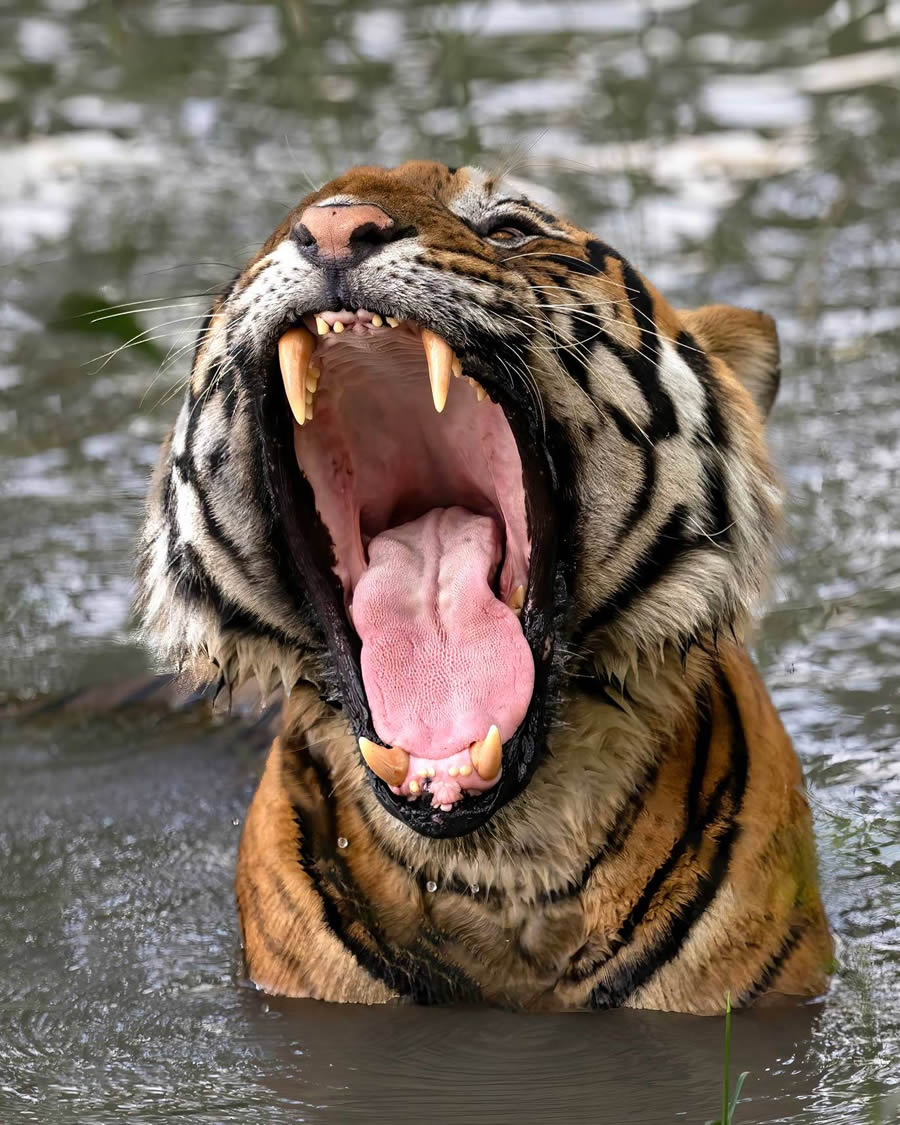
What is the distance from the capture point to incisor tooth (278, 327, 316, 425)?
257 centimetres

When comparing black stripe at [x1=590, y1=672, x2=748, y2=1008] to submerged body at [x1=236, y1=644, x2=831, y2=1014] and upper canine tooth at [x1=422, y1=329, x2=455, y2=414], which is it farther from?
upper canine tooth at [x1=422, y1=329, x2=455, y2=414]

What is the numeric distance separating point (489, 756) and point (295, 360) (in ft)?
2.01

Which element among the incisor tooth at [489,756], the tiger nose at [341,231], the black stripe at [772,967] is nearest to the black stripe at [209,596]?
the incisor tooth at [489,756]

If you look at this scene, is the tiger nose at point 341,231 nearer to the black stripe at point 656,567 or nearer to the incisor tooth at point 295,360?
the incisor tooth at point 295,360

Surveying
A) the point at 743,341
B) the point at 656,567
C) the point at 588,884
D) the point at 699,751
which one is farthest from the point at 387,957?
the point at 743,341

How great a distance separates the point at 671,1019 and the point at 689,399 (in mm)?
926

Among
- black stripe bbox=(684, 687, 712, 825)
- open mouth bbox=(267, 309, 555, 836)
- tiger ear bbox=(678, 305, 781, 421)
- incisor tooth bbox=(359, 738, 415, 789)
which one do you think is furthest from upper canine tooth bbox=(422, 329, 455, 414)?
tiger ear bbox=(678, 305, 781, 421)

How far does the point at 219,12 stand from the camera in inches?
347

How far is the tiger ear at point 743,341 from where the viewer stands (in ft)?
10.8

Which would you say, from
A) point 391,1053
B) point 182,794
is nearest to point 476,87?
point 182,794

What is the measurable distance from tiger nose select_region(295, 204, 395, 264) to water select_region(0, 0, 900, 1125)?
1.69 ft

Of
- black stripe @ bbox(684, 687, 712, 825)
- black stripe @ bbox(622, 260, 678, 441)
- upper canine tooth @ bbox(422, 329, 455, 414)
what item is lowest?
black stripe @ bbox(684, 687, 712, 825)

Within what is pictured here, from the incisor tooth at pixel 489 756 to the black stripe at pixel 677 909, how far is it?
37cm

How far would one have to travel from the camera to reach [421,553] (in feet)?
9.73
